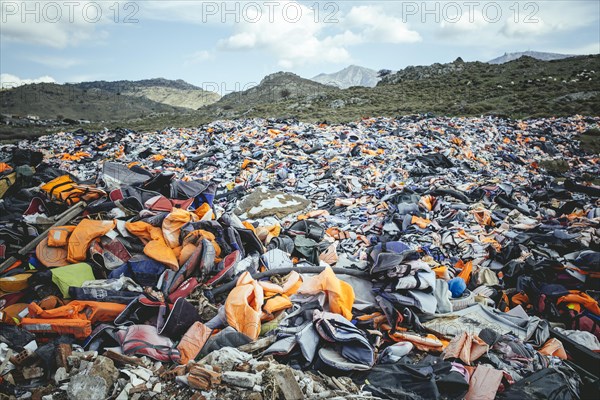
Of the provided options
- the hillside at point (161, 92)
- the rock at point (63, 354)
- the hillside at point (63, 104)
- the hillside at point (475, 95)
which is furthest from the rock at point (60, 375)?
the hillside at point (161, 92)

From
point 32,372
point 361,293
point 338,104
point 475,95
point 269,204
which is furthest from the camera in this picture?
point 338,104

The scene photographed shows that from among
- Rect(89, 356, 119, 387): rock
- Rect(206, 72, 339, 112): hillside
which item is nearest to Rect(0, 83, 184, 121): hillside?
Rect(206, 72, 339, 112): hillside

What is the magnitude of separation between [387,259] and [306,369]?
160cm

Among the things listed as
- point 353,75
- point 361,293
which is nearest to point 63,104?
point 361,293

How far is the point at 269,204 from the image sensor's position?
7117 mm

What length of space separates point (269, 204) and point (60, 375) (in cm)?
512

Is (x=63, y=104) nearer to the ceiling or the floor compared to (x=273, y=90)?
nearer to the ceiling

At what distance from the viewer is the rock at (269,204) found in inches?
271

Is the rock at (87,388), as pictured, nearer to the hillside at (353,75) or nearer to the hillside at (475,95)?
the hillside at (475,95)

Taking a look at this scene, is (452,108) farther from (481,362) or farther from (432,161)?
(481,362)

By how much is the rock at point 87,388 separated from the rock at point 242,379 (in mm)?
805

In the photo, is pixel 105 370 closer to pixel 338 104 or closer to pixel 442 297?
pixel 442 297

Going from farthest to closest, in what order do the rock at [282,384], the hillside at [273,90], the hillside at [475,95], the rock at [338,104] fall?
the hillside at [273,90] < the rock at [338,104] < the hillside at [475,95] < the rock at [282,384]

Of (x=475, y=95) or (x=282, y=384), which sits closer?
(x=282, y=384)
